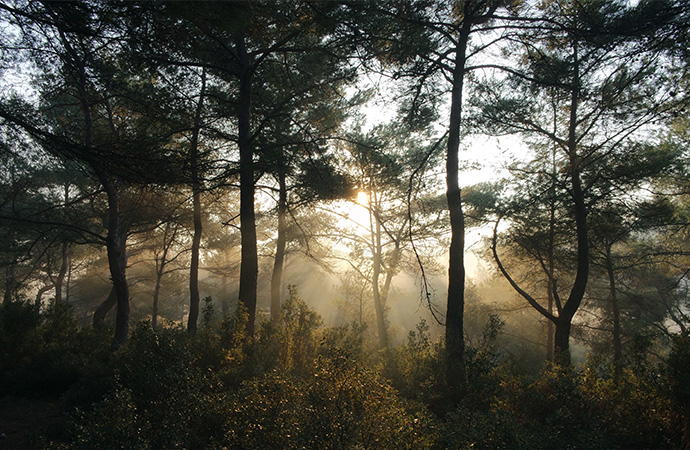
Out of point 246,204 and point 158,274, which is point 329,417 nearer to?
point 246,204

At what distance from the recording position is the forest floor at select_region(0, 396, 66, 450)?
4108 millimetres

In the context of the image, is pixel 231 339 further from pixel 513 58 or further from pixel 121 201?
pixel 121 201

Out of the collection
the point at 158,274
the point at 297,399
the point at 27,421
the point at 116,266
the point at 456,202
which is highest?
the point at 456,202

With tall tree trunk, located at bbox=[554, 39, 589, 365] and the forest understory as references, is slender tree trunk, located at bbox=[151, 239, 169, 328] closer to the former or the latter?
the forest understory

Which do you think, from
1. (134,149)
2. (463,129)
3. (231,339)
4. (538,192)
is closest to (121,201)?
(134,149)

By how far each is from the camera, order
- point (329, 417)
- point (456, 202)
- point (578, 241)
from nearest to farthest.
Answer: point (329, 417) < point (456, 202) < point (578, 241)

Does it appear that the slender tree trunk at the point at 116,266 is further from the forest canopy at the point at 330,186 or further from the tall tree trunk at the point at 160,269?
the tall tree trunk at the point at 160,269

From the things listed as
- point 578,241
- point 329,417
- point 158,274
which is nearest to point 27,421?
point 329,417

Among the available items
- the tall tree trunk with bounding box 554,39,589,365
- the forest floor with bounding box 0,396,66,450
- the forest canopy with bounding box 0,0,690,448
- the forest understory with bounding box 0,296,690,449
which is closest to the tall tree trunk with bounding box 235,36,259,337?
the forest canopy with bounding box 0,0,690,448

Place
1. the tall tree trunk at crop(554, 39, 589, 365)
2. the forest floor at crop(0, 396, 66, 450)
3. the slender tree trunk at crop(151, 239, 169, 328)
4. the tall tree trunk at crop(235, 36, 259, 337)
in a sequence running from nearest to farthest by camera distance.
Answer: the forest floor at crop(0, 396, 66, 450) < the tall tree trunk at crop(235, 36, 259, 337) < the tall tree trunk at crop(554, 39, 589, 365) < the slender tree trunk at crop(151, 239, 169, 328)

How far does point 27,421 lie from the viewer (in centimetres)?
479

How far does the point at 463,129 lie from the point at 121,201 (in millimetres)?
11638

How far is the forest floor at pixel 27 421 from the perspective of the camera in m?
4.11

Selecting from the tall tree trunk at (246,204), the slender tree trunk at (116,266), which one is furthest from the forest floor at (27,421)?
the tall tree trunk at (246,204)
